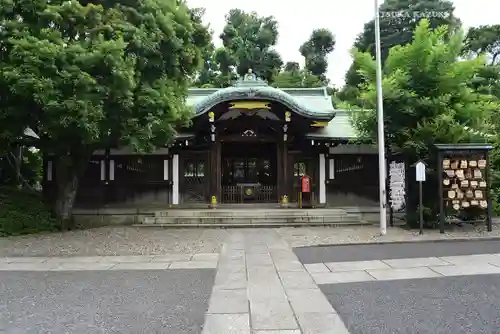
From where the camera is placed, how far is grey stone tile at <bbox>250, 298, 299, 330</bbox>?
4.24 metres

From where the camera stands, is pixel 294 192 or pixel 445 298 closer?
pixel 445 298

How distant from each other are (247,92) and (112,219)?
Result: 710cm

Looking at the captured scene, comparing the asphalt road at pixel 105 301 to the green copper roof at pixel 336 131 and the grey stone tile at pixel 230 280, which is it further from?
the green copper roof at pixel 336 131

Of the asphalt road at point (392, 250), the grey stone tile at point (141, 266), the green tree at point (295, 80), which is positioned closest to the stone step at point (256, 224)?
the asphalt road at point (392, 250)

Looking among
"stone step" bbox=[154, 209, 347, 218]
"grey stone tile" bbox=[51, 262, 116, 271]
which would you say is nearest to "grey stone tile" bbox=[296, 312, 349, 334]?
"grey stone tile" bbox=[51, 262, 116, 271]

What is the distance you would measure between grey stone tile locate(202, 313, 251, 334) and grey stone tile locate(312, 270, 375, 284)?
2.05 metres

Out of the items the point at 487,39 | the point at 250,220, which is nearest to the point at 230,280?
the point at 250,220

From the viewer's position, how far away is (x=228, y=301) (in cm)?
513

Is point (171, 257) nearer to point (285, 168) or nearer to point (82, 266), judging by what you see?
point (82, 266)

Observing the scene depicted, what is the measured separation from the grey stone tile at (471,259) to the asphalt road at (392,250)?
316mm

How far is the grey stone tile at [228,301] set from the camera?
15.7ft

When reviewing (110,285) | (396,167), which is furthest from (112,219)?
(396,167)

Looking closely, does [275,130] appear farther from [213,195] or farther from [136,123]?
[136,123]

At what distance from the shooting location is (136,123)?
1055 centimetres
